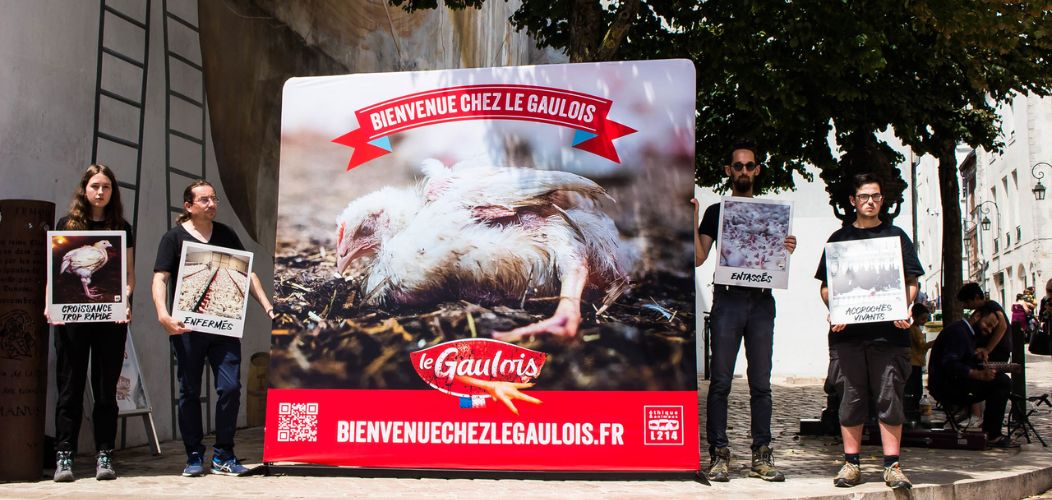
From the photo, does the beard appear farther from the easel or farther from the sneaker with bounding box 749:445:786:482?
the easel

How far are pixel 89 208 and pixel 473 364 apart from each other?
256 centimetres

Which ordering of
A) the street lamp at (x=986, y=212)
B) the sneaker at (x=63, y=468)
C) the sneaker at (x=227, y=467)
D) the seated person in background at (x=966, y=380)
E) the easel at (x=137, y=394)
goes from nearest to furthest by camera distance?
the sneaker at (x=63, y=468) → the sneaker at (x=227, y=467) → the easel at (x=137, y=394) → the seated person in background at (x=966, y=380) → the street lamp at (x=986, y=212)

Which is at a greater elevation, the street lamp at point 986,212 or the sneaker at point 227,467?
the street lamp at point 986,212

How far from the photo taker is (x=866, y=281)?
19.8ft

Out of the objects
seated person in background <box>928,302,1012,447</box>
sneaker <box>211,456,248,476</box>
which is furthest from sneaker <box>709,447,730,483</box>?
seated person in background <box>928,302,1012,447</box>

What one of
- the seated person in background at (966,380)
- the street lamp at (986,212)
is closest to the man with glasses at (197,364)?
the seated person in background at (966,380)

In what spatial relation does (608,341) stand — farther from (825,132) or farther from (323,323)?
(825,132)

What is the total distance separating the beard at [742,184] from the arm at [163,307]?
3.50 meters

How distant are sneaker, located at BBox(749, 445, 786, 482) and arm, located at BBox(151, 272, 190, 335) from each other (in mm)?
3566

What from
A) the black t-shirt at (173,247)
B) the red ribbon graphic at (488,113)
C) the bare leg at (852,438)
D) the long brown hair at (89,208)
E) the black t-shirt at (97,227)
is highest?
the red ribbon graphic at (488,113)

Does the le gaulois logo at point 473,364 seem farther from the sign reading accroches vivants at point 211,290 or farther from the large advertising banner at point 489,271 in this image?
the sign reading accroches vivants at point 211,290

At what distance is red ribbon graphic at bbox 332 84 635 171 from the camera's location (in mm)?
6027

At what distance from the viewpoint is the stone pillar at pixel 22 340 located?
594 cm

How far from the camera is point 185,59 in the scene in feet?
28.0
